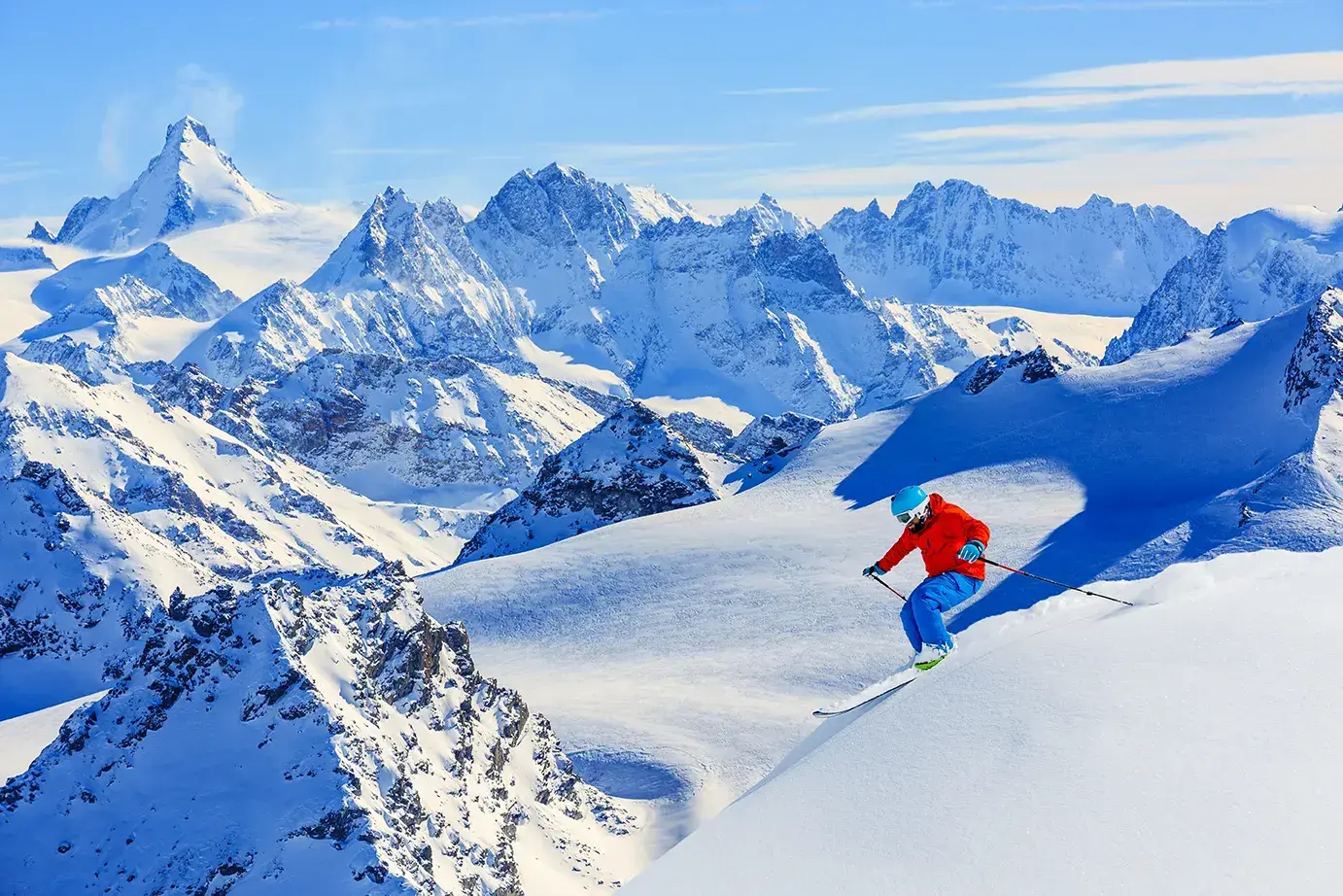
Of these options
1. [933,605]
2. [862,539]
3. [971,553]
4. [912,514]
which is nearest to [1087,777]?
[933,605]

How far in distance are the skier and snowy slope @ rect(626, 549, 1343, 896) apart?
2.73 m

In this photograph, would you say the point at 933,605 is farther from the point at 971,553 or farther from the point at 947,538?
the point at 947,538

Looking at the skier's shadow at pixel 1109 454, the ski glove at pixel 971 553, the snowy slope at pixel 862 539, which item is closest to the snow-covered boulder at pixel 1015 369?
the skier's shadow at pixel 1109 454

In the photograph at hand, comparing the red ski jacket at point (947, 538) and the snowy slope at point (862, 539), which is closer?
the red ski jacket at point (947, 538)

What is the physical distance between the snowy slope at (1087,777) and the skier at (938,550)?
273 cm

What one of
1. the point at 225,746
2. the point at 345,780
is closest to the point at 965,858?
the point at 345,780

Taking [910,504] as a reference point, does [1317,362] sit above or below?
below

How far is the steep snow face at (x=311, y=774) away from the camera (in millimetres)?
44750

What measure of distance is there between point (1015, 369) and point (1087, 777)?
91.3 m

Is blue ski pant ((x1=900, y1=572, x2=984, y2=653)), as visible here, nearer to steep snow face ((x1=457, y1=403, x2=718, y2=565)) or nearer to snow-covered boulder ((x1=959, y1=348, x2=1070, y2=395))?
snow-covered boulder ((x1=959, y1=348, x2=1070, y2=395))

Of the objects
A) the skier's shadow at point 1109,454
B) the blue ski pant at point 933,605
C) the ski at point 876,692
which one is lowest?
the skier's shadow at point 1109,454

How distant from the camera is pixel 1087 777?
8.26m

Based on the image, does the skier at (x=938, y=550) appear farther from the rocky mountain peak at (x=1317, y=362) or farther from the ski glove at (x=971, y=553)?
the rocky mountain peak at (x=1317, y=362)

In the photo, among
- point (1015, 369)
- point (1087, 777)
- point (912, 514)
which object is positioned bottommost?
point (1015, 369)
